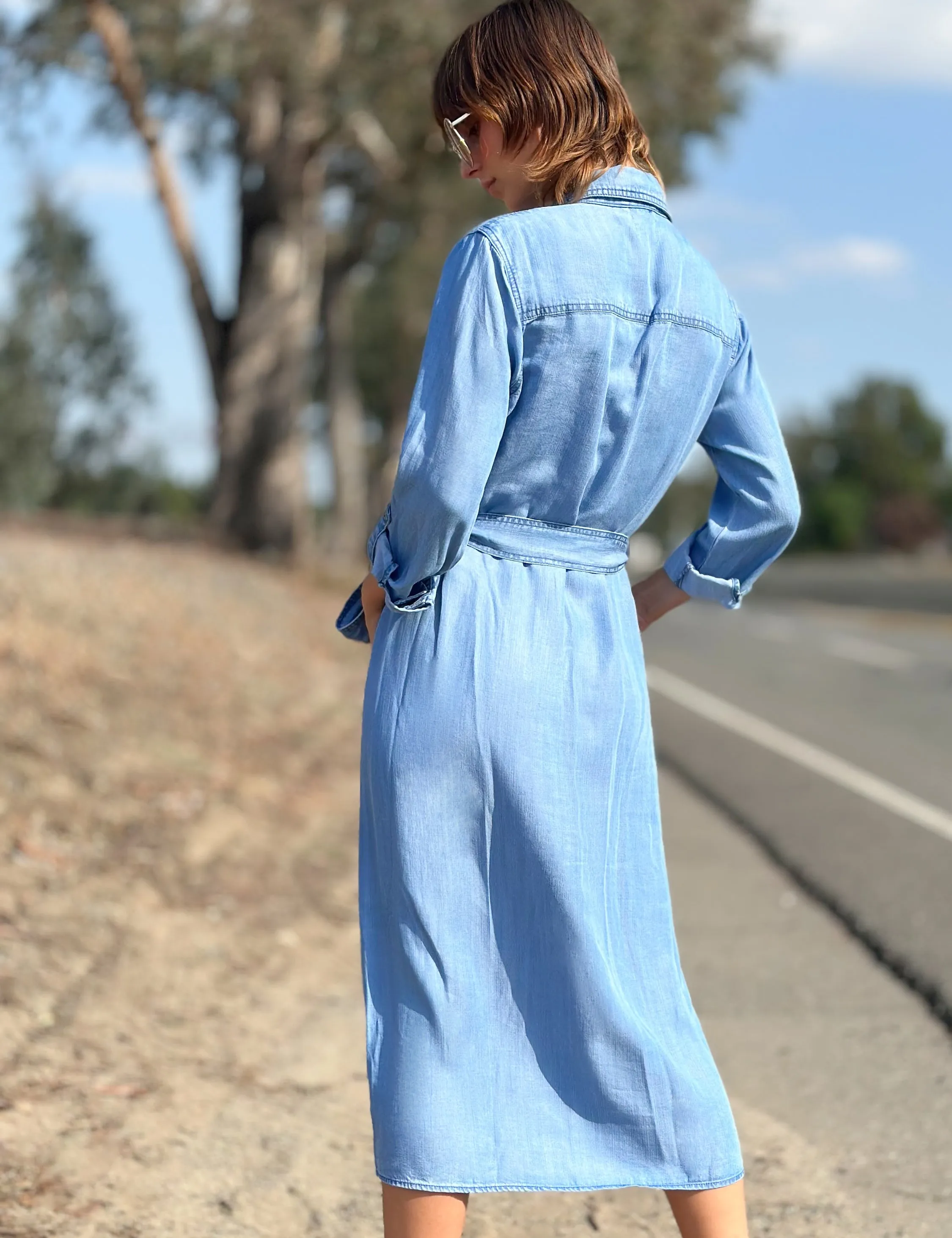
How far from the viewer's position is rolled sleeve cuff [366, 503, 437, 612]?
2.20m

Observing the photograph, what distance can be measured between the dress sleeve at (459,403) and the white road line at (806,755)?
5.06 metres

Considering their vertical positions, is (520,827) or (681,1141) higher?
(520,827)

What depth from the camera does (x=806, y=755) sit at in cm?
927

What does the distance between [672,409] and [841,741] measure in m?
7.99

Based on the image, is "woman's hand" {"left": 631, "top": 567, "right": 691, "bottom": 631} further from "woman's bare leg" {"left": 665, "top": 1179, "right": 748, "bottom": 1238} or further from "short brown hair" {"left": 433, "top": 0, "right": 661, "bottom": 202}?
"woman's bare leg" {"left": 665, "top": 1179, "right": 748, "bottom": 1238}

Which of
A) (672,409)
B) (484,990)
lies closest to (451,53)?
(672,409)

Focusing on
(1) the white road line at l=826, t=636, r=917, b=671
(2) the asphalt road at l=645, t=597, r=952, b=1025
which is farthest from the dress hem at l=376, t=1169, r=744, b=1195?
(1) the white road line at l=826, t=636, r=917, b=671

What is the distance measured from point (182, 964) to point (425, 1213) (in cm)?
263

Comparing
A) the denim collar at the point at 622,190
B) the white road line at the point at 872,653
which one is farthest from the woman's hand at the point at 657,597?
the white road line at the point at 872,653

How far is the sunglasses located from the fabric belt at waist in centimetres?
53

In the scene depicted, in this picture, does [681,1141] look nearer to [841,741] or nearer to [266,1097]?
[266,1097]

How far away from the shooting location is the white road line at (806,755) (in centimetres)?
727

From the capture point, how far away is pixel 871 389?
135000 millimetres

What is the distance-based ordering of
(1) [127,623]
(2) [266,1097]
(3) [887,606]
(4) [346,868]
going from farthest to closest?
1. (3) [887,606]
2. (1) [127,623]
3. (4) [346,868]
4. (2) [266,1097]
